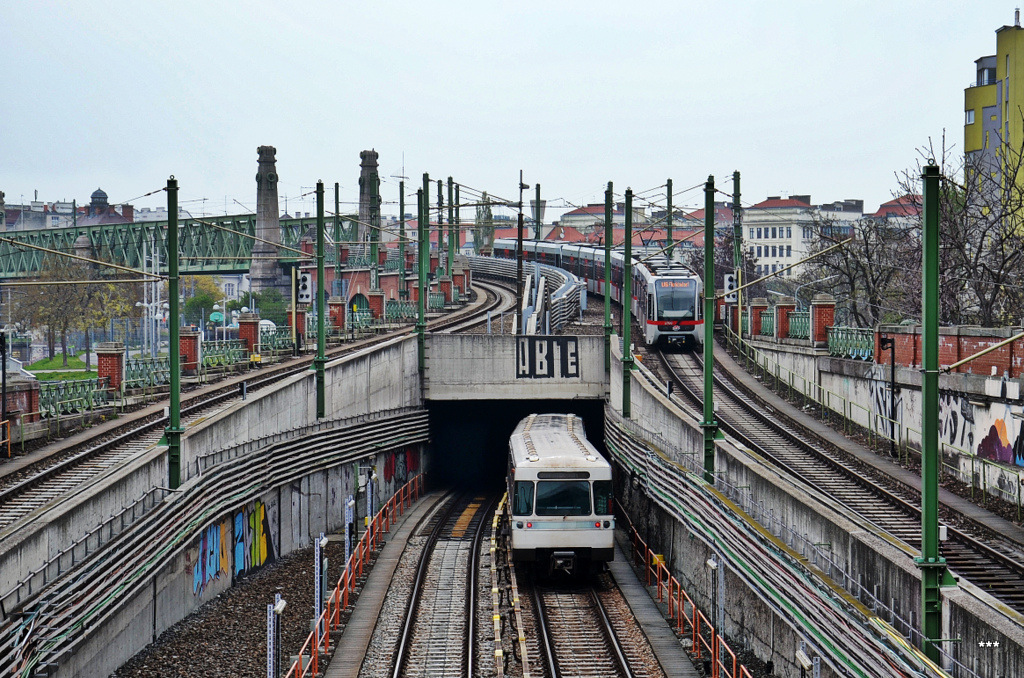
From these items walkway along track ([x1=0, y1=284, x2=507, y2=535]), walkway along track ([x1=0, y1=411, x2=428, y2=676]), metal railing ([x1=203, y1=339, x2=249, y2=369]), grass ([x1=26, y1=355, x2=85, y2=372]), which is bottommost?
walkway along track ([x1=0, y1=411, x2=428, y2=676])

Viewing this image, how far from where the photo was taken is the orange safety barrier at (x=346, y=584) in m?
19.0

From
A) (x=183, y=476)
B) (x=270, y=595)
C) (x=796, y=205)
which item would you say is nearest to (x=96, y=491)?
(x=183, y=476)

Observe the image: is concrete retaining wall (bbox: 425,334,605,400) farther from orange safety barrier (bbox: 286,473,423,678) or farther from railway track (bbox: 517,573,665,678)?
railway track (bbox: 517,573,665,678)

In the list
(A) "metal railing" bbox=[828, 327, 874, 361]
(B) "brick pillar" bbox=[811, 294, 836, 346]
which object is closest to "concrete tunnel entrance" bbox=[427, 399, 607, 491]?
(B) "brick pillar" bbox=[811, 294, 836, 346]

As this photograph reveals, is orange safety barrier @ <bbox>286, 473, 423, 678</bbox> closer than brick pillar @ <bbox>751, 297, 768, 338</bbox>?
Yes

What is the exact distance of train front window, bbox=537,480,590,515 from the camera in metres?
24.8

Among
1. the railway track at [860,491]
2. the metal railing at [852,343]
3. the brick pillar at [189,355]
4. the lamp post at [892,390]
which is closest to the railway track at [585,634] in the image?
the railway track at [860,491]

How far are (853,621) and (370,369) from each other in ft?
82.8

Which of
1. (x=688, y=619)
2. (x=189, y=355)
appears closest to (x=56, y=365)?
(x=189, y=355)

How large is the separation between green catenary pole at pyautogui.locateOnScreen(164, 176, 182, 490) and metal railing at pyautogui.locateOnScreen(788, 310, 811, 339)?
2422cm

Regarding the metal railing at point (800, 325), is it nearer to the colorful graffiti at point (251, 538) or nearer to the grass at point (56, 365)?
the colorful graffiti at point (251, 538)

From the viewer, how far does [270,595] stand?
81.6 ft

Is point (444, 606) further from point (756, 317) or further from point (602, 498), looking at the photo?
point (756, 317)

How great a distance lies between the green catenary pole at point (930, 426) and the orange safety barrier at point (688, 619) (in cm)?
441
